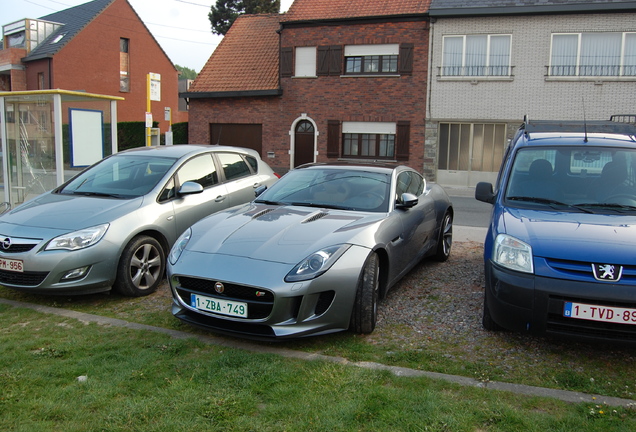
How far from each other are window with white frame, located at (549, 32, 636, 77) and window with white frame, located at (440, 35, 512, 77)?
5.89 feet

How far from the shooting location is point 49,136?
10.2m

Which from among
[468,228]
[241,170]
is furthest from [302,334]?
[468,228]

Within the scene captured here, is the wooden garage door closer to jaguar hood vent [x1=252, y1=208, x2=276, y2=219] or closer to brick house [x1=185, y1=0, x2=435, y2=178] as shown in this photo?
brick house [x1=185, y1=0, x2=435, y2=178]

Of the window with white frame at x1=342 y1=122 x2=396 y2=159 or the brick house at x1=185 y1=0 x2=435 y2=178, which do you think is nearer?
the brick house at x1=185 y1=0 x2=435 y2=178

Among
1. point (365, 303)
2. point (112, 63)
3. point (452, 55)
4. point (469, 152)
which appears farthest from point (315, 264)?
point (112, 63)

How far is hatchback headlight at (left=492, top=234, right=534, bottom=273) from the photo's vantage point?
4371 mm

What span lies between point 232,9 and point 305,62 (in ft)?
78.7

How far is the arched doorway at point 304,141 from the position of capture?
990 inches

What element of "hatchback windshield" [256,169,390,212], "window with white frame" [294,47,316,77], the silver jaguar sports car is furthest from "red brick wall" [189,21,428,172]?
the silver jaguar sports car

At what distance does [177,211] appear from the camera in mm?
6668

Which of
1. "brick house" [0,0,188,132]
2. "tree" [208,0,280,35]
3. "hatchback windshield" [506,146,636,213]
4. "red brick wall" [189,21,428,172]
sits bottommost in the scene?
"hatchback windshield" [506,146,636,213]

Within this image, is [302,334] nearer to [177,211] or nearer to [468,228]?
[177,211]

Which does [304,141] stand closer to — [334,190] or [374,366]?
[334,190]

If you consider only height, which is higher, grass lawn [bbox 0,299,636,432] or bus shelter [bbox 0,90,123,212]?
bus shelter [bbox 0,90,123,212]
